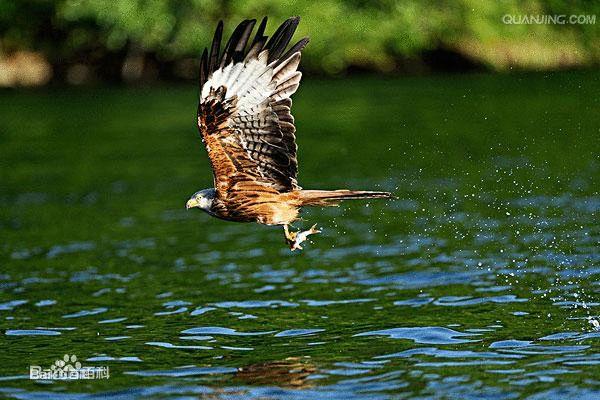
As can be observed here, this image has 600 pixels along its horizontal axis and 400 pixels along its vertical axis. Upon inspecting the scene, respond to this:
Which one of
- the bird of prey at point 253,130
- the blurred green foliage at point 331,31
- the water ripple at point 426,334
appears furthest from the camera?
the blurred green foliage at point 331,31

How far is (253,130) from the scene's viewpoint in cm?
1058

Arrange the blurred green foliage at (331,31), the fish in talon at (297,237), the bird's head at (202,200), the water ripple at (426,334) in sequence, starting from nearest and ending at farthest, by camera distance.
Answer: the fish in talon at (297,237)
the bird's head at (202,200)
the water ripple at (426,334)
the blurred green foliage at (331,31)

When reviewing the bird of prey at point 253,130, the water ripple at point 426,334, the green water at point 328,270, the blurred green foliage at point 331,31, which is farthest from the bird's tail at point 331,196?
the blurred green foliage at point 331,31

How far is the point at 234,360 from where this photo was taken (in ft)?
34.9

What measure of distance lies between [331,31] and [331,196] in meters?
36.4

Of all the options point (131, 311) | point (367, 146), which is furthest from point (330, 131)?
point (131, 311)

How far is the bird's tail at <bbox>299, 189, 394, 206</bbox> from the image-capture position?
9734 millimetres

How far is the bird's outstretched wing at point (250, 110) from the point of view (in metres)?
10.3

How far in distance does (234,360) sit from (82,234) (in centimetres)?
828

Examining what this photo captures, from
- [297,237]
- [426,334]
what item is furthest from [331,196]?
[426,334]

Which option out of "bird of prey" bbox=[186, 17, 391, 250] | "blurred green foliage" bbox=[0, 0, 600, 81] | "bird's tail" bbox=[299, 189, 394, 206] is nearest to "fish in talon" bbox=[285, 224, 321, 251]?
"bird of prey" bbox=[186, 17, 391, 250]

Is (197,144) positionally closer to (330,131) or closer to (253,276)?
(330,131)

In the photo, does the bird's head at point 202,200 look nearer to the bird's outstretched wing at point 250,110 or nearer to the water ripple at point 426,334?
the bird's outstretched wing at point 250,110

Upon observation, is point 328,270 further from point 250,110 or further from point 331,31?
point 331,31
